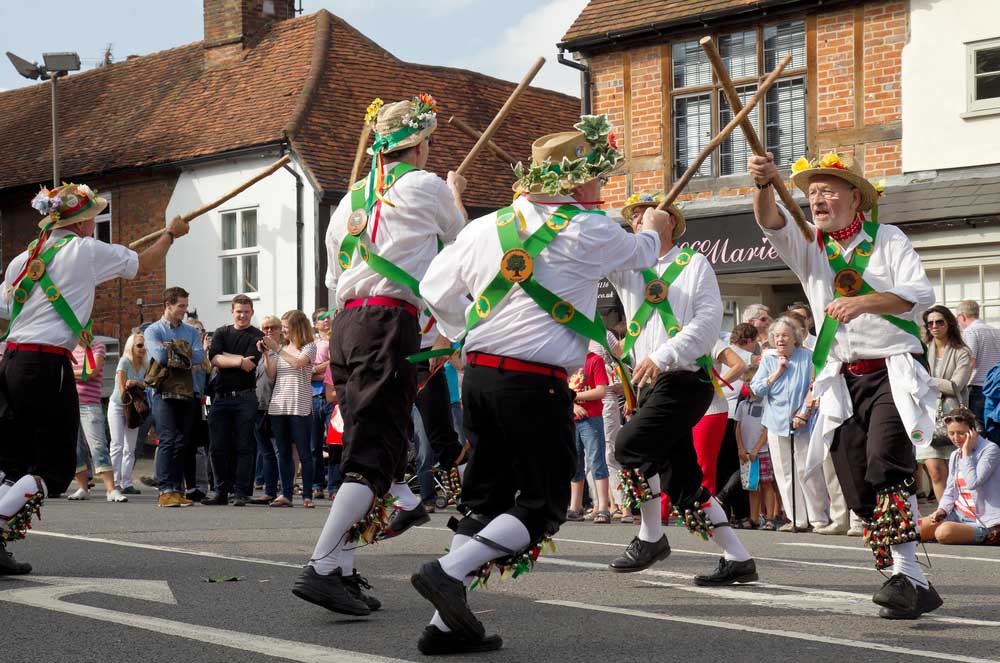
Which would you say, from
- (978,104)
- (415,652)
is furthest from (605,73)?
(415,652)

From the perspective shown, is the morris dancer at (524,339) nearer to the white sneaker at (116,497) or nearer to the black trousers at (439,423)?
the black trousers at (439,423)

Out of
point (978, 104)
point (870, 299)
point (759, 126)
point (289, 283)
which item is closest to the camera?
point (870, 299)

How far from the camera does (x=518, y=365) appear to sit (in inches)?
222

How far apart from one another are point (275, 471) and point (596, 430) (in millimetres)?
3673

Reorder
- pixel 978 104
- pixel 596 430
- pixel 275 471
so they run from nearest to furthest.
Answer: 1. pixel 596 430
2. pixel 275 471
3. pixel 978 104

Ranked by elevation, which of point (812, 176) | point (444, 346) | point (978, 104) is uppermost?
point (978, 104)

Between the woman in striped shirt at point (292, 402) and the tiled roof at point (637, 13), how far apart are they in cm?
969

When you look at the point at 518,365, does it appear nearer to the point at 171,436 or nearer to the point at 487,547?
A: the point at 487,547

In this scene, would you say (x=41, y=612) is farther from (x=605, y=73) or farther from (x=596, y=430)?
(x=605, y=73)

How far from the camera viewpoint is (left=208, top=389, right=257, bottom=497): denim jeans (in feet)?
46.8

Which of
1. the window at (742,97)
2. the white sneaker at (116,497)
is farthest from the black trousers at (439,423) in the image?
the window at (742,97)

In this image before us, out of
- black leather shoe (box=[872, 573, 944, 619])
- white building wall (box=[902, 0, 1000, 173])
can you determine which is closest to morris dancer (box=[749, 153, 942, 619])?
black leather shoe (box=[872, 573, 944, 619])

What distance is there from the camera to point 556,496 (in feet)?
18.4

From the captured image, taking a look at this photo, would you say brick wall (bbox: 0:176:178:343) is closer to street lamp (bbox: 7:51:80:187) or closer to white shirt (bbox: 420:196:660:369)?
street lamp (bbox: 7:51:80:187)
